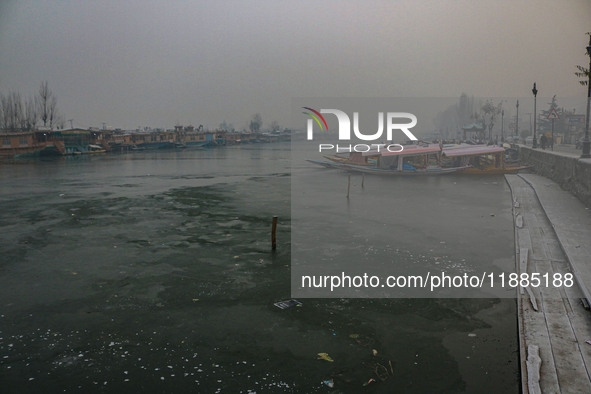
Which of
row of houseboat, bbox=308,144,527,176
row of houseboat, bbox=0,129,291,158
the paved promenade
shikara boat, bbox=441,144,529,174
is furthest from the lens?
row of houseboat, bbox=0,129,291,158

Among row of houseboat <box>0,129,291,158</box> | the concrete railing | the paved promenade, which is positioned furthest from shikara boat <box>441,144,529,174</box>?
row of houseboat <box>0,129,291,158</box>

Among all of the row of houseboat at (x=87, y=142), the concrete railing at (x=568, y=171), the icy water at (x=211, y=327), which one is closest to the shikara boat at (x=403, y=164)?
the concrete railing at (x=568, y=171)

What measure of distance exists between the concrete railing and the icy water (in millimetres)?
7039

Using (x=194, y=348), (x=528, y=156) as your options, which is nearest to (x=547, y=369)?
(x=194, y=348)

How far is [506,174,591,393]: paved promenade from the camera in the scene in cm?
658

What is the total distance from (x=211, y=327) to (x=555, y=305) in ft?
24.3

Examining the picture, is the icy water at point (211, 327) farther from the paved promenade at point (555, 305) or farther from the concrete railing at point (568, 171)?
the concrete railing at point (568, 171)

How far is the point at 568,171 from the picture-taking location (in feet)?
82.0

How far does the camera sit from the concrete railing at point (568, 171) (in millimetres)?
19891

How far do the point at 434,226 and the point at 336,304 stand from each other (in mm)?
10428

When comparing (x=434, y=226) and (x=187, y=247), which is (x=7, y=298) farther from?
(x=434, y=226)

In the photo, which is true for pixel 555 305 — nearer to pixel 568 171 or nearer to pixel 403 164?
pixel 568 171

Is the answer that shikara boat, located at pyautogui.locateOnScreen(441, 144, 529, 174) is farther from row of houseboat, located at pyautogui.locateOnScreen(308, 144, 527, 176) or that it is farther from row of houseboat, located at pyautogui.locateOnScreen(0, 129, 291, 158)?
row of houseboat, located at pyautogui.locateOnScreen(0, 129, 291, 158)

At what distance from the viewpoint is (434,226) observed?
19344 mm
